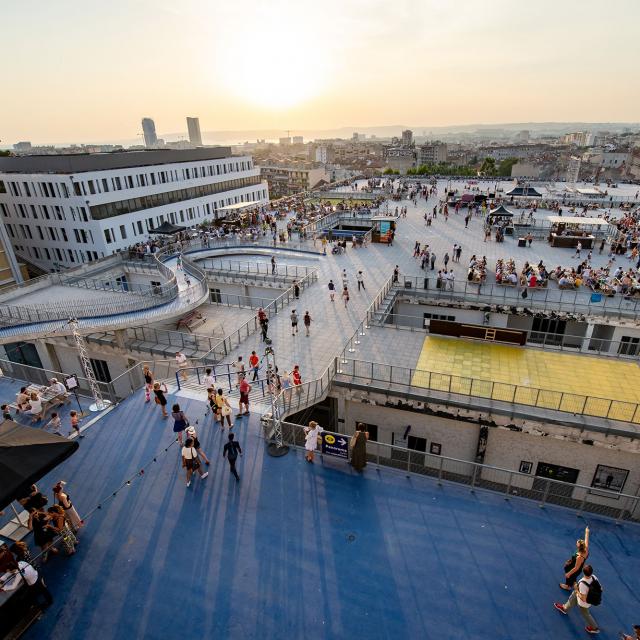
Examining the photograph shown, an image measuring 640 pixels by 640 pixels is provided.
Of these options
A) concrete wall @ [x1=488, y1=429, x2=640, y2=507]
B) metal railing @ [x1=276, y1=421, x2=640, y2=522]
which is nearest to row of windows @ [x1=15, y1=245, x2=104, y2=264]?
metal railing @ [x1=276, y1=421, x2=640, y2=522]

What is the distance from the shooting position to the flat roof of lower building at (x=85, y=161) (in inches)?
1678

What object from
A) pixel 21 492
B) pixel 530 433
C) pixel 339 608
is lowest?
pixel 530 433

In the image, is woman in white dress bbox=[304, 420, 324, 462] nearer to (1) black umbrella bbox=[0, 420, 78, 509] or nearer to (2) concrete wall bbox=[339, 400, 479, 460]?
(2) concrete wall bbox=[339, 400, 479, 460]

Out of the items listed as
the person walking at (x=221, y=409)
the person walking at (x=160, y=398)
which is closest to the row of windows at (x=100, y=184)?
the person walking at (x=160, y=398)

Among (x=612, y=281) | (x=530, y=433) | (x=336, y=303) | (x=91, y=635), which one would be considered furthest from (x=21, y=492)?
(x=612, y=281)

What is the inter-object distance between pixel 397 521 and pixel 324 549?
6.91 ft

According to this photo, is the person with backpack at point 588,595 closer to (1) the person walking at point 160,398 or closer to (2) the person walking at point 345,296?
(1) the person walking at point 160,398

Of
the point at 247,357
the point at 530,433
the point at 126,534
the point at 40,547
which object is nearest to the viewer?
the point at 40,547

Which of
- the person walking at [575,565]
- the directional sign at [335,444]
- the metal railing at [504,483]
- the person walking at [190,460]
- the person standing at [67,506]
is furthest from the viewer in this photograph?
the directional sign at [335,444]

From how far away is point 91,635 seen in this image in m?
8.45

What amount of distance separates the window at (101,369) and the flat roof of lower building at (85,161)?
27.2m

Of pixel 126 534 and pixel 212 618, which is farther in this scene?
pixel 126 534

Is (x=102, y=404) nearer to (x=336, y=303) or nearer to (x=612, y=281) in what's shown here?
(x=336, y=303)

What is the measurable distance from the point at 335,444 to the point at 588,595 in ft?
22.4
